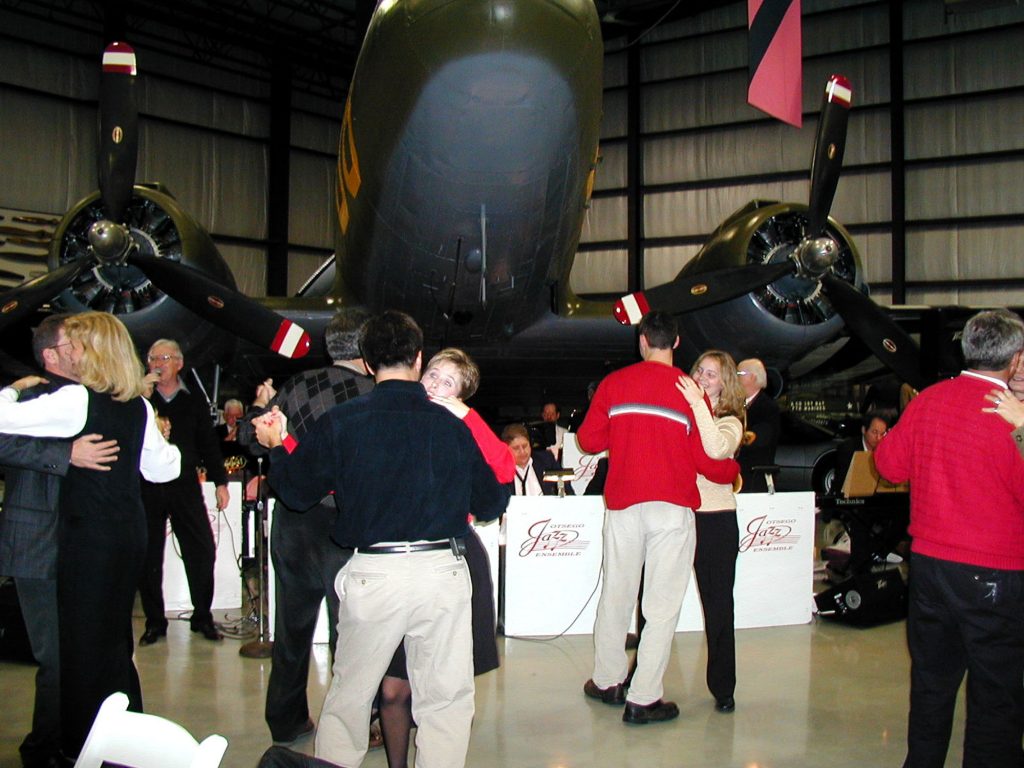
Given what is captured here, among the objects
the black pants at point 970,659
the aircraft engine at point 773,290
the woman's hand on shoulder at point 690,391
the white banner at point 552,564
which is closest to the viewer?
the black pants at point 970,659

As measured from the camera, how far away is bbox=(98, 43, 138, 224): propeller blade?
7.88 m

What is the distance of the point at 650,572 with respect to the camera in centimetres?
396

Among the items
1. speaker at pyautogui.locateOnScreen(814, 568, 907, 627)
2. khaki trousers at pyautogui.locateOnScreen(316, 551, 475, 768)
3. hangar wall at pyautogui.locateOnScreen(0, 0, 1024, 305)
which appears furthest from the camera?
hangar wall at pyautogui.locateOnScreen(0, 0, 1024, 305)

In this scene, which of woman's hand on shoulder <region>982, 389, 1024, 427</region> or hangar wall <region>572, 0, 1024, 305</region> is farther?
hangar wall <region>572, 0, 1024, 305</region>

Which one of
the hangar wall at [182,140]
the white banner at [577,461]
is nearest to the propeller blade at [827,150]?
the white banner at [577,461]

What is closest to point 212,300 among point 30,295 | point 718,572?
point 30,295

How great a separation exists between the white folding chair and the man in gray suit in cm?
157

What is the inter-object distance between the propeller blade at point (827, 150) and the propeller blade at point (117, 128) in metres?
5.95

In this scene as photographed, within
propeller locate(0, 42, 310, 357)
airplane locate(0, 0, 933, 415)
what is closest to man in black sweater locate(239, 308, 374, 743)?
airplane locate(0, 0, 933, 415)

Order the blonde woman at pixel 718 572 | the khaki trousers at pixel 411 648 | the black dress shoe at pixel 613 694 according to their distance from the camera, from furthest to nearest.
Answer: the black dress shoe at pixel 613 694, the blonde woman at pixel 718 572, the khaki trousers at pixel 411 648

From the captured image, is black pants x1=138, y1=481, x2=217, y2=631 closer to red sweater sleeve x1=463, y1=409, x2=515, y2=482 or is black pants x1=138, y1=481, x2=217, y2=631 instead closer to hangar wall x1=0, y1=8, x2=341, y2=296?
red sweater sleeve x1=463, y1=409, x2=515, y2=482

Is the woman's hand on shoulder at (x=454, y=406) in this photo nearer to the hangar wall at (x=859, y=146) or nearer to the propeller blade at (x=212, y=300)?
the propeller blade at (x=212, y=300)

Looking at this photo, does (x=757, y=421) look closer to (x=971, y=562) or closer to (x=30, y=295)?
(x=971, y=562)

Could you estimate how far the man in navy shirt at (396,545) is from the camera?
A: 2.58 metres
